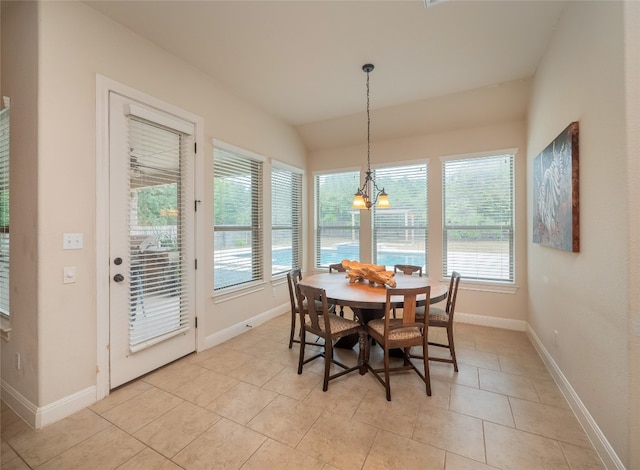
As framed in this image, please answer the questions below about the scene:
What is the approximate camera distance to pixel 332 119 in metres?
4.40

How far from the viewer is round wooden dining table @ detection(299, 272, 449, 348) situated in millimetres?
2312

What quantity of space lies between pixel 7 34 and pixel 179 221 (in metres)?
1.83

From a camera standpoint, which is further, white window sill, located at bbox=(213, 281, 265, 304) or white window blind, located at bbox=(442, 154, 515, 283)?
white window blind, located at bbox=(442, 154, 515, 283)

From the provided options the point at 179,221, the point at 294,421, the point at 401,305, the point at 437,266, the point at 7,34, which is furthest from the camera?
the point at 437,266

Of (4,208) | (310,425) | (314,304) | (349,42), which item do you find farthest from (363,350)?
(4,208)

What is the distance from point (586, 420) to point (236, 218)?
12.0ft

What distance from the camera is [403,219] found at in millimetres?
4453

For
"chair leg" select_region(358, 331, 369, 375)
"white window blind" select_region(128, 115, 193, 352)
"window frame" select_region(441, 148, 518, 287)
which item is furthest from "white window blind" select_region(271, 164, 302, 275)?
"window frame" select_region(441, 148, 518, 287)

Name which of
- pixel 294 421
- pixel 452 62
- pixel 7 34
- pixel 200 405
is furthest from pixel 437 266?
pixel 7 34

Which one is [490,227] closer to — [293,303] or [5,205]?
[293,303]

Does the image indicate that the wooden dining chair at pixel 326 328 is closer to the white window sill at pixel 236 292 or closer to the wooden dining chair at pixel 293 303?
the wooden dining chair at pixel 293 303

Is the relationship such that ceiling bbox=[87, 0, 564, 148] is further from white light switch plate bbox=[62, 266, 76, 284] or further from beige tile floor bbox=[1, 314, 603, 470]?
beige tile floor bbox=[1, 314, 603, 470]

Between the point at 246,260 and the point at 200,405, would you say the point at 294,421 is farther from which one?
the point at 246,260

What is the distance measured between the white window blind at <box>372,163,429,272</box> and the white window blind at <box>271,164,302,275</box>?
1.34 metres
